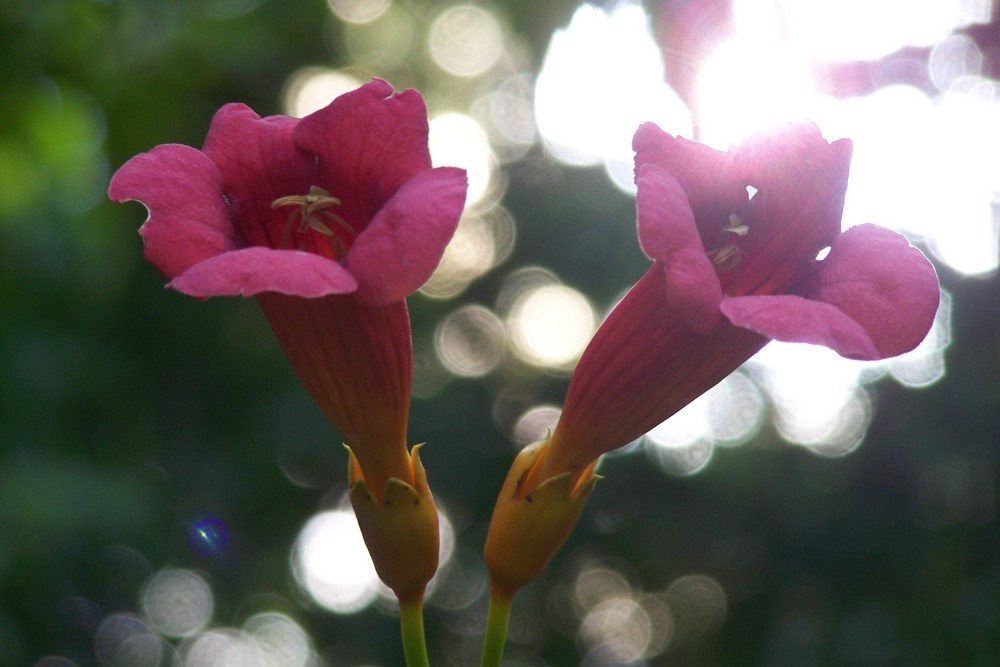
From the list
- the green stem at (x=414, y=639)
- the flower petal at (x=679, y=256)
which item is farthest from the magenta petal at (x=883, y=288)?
the green stem at (x=414, y=639)

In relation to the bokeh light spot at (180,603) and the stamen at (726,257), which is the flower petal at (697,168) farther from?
the bokeh light spot at (180,603)

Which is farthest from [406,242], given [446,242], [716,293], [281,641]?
[281,641]

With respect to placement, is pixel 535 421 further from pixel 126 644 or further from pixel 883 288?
pixel 883 288

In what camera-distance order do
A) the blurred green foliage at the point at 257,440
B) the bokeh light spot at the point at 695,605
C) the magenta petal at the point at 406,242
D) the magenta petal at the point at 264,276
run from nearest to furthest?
the magenta petal at the point at 264,276
the magenta petal at the point at 406,242
the blurred green foliage at the point at 257,440
the bokeh light spot at the point at 695,605

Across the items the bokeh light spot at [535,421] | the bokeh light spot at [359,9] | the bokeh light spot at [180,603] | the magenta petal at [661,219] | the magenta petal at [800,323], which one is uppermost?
the magenta petal at [661,219]

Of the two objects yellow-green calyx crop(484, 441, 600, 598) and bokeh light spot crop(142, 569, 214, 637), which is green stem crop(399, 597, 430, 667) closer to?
yellow-green calyx crop(484, 441, 600, 598)

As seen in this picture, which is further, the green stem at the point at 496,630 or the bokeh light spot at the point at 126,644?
the bokeh light spot at the point at 126,644

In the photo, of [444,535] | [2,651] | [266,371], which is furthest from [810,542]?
[2,651]
